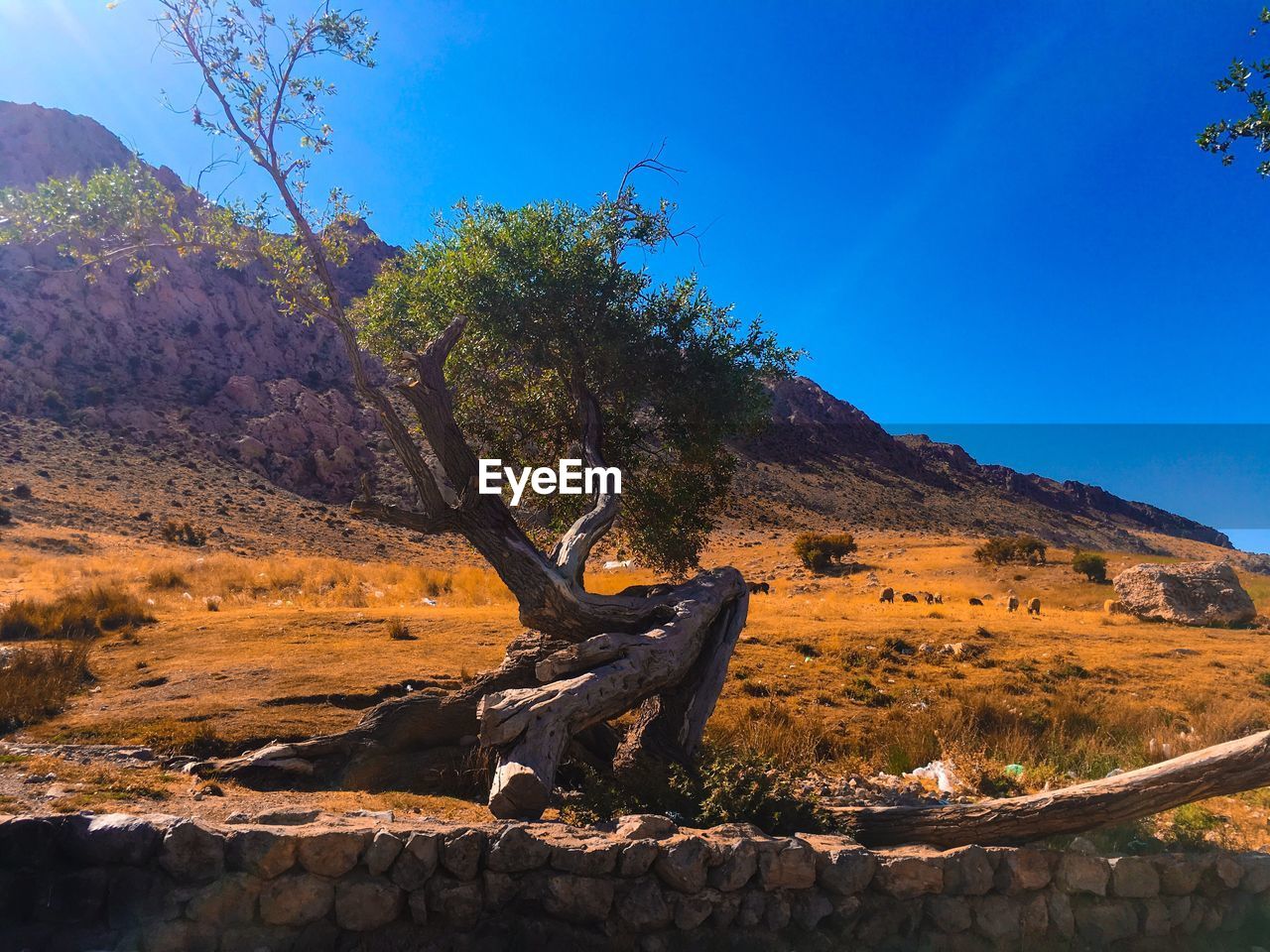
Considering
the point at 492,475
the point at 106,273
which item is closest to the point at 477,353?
the point at 492,475

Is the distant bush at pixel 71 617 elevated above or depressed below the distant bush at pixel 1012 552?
below

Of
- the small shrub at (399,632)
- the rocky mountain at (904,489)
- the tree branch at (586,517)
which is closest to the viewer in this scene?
the tree branch at (586,517)

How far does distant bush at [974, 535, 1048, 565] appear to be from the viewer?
4472 cm

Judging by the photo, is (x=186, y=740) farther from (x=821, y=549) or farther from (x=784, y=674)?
(x=821, y=549)

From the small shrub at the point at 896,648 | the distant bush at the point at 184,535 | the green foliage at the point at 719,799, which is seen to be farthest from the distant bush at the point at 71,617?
the distant bush at the point at 184,535

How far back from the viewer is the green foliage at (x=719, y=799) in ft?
21.7

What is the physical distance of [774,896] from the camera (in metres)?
5.47

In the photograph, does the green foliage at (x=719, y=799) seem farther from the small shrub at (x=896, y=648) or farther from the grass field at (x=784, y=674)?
the small shrub at (x=896, y=648)

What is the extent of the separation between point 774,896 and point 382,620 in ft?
48.1

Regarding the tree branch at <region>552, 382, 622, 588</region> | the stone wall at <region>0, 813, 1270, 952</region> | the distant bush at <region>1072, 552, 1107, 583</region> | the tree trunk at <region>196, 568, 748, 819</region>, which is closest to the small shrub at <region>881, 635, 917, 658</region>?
the tree trunk at <region>196, 568, 748, 819</region>

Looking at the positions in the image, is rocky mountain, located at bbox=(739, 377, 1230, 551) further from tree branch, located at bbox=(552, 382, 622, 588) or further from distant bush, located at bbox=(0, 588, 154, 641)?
tree branch, located at bbox=(552, 382, 622, 588)

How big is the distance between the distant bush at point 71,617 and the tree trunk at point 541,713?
36.0 ft

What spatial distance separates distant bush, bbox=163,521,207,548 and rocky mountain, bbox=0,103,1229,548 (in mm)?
20375

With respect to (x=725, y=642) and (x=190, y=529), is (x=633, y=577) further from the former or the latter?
(x=190, y=529)
